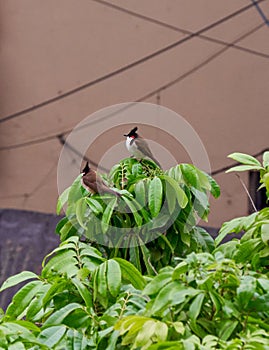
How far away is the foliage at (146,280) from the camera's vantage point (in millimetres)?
1052

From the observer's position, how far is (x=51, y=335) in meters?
1.16

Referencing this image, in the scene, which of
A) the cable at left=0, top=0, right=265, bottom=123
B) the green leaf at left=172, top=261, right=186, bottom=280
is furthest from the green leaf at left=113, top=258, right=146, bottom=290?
the cable at left=0, top=0, right=265, bottom=123

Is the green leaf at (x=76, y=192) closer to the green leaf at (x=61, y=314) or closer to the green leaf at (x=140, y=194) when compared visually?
the green leaf at (x=140, y=194)

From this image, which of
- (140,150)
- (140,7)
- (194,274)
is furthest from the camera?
(140,7)

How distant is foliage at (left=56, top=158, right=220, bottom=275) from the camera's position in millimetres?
1562

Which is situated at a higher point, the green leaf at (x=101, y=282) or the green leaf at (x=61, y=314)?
the green leaf at (x=101, y=282)

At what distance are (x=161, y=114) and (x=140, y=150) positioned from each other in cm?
103

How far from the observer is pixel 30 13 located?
3.32 metres

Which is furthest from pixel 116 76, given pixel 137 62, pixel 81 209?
pixel 81 209

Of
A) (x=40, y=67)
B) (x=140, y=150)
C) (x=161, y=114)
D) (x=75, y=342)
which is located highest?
(x=40, y=67)

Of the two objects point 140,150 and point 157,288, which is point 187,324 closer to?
point 157,288

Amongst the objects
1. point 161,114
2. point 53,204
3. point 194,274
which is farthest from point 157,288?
point 53,204

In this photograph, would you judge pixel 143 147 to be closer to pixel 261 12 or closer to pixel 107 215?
pixel 107 215

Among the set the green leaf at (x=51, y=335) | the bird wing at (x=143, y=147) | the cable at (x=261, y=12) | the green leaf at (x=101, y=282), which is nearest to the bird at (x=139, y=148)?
the bird wing at (x=143, y=147)
